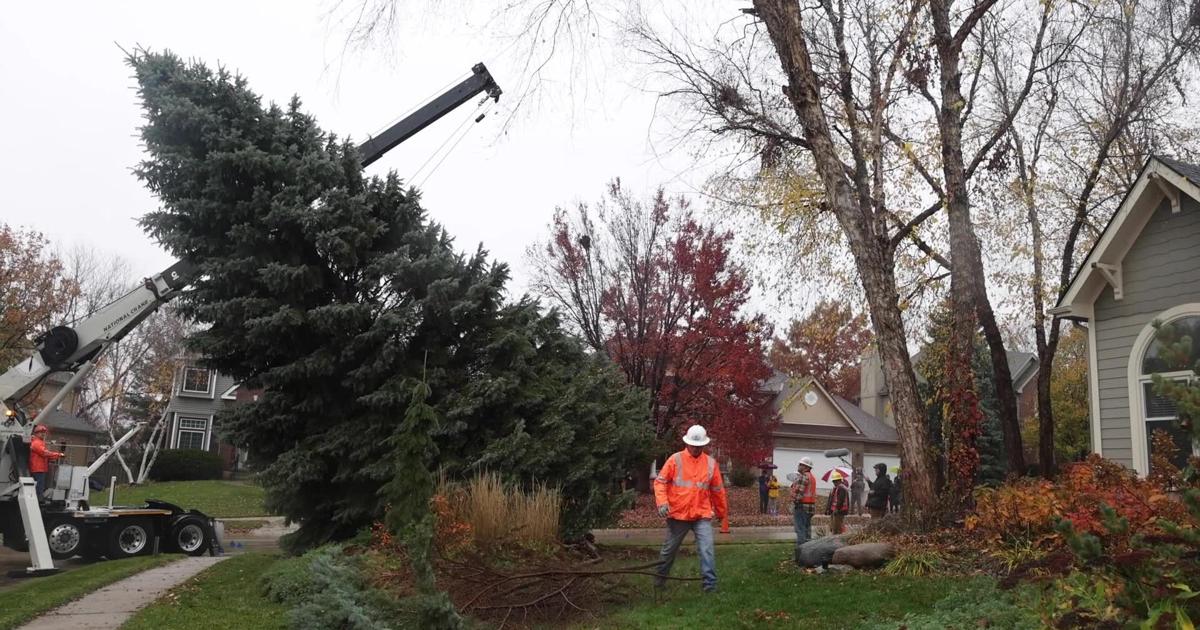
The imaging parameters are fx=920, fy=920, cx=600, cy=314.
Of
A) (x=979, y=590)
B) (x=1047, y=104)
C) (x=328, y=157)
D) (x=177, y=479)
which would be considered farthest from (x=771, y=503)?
(x=177, y=479)

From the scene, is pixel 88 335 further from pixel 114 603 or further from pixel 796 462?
pixel 796 462

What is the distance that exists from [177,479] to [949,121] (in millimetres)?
36238

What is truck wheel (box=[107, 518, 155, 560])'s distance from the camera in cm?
1623

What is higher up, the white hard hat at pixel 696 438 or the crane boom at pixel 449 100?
the crane boom at pixel 449 100

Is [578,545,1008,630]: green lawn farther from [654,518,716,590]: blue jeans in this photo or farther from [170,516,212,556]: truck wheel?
[170,516,212,556]: truck wheel

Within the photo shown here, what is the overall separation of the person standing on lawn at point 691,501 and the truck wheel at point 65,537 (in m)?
12.0

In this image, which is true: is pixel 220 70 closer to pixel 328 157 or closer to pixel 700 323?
pixel 328 157

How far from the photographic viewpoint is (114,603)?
386 inches

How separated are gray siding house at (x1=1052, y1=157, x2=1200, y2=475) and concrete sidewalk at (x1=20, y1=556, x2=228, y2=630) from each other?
1245 cm

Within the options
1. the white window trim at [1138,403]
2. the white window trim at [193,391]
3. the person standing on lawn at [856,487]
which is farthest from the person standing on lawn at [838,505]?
the white window trim at [193,391]

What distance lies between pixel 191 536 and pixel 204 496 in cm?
1671

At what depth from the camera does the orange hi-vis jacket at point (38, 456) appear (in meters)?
15.2

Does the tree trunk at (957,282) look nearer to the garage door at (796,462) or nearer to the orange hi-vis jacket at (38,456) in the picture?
the orange hi-vis jacket at (38,456)

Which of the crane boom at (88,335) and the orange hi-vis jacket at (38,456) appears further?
the orange hi-vis jacket at (38,456)
